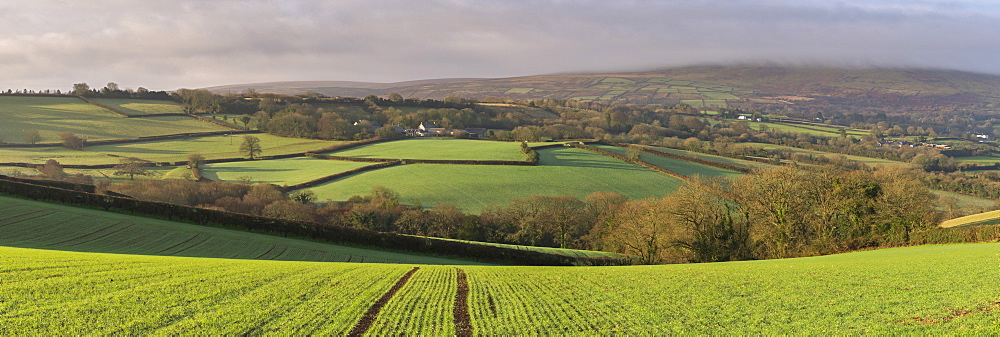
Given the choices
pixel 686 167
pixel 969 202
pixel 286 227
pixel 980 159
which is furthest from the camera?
pixel 980 159

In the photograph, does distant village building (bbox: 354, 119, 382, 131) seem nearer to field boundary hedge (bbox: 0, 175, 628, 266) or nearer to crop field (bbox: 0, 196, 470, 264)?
field boundary hedge (bbox: 0, 175, 628, 266)

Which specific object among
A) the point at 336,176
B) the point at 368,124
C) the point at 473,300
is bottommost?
the point at 336,176

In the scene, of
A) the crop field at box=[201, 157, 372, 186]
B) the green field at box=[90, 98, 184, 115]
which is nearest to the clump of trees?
the crop field at box=[201, 157, 372, 186]

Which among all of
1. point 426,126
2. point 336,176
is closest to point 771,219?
point 336,176

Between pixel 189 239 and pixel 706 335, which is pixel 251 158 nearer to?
pixel 189 239

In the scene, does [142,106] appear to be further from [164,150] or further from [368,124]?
[368,124]

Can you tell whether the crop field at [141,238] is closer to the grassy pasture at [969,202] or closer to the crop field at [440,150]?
the crop field at [440,150]

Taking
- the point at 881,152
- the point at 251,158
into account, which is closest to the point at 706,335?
the point at 251,158
